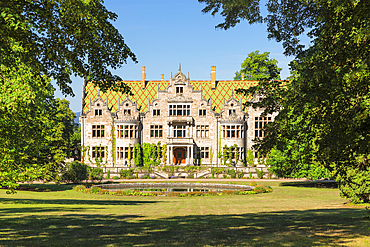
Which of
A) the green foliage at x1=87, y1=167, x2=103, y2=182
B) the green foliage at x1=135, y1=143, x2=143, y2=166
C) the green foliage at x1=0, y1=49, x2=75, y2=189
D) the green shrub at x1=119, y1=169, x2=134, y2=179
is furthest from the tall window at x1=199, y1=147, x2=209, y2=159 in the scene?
the green foliage at x1=0, y1=49, x2=75, y2=189

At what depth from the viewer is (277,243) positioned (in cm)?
912

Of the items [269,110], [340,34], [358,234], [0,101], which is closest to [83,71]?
[0,101]

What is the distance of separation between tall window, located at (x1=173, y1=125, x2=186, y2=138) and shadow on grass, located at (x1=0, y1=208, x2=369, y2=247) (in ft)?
122

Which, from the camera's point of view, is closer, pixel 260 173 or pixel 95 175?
pixel 95 175

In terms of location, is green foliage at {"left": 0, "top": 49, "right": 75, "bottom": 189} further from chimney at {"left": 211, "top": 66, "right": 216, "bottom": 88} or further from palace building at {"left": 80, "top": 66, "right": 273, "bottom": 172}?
chimney at {"left": 211, "top": 66, "right": 216, "bottom": 88}

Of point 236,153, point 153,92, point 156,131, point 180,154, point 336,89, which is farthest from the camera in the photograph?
point 153,92

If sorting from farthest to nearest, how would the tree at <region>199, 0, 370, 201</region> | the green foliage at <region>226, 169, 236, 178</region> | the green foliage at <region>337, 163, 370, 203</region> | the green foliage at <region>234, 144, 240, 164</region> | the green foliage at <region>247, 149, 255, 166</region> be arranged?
the green foliage at <region>234, 144, 240, 164</region> → the green foliage at <region>247, 149, 255, 166</region> → the green foliage at <region>226, 169, 236, 178</region> → the green foliage at <region>337, 163, 370, 203</region> → the tree at <region>199, 0, 370, 201</region>

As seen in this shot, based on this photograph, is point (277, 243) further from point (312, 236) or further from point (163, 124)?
point (163, 124)

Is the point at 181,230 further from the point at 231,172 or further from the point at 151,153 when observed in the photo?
the point at 151,153

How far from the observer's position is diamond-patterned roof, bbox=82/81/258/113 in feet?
175

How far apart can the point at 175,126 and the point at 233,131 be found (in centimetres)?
839

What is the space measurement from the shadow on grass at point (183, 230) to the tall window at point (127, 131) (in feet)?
121

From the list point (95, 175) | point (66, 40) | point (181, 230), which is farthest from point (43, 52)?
point (95, 175)

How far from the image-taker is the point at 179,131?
170 feet
